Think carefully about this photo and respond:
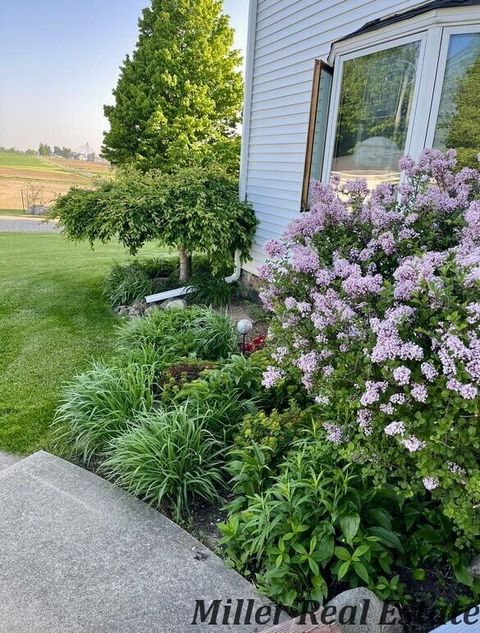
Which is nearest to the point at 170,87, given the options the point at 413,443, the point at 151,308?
the point at 151,308

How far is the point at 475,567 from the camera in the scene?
185 centimetres

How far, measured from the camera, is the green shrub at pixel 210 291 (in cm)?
591

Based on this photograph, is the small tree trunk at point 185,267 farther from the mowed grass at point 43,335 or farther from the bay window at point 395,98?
the bay window at point 395,98

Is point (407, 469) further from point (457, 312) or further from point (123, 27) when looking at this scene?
point (123, 27)

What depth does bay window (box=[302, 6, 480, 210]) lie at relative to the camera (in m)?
3.06

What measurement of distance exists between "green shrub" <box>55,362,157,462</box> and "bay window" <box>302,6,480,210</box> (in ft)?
7.57

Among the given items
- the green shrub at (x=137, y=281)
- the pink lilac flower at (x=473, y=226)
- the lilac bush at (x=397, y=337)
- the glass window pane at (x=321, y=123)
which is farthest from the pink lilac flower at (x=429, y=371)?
the green shrub at (x=137, y=281)

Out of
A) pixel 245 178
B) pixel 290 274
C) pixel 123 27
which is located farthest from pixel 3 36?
pixel 290 274

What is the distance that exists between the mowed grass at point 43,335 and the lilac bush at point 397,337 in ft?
6.22

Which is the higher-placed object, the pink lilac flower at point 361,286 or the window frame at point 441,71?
the window frame at point 441,71

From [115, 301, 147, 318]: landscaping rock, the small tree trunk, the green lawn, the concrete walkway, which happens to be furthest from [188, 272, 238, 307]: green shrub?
the green lawn

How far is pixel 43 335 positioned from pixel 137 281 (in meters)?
1.68

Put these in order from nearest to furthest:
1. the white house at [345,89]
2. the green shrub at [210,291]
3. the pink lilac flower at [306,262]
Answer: the pink lilac flower at [306,262], the white house at [345,89], the green shrub at [210,291]

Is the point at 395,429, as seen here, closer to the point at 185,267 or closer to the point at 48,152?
the point at 185,267
